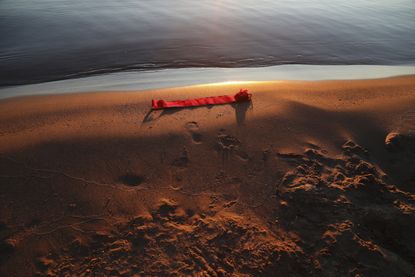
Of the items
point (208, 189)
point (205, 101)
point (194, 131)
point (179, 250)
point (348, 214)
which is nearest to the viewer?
point (179, 250)

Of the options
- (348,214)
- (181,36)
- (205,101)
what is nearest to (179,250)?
(348,214)

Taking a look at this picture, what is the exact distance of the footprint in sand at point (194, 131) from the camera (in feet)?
13.1

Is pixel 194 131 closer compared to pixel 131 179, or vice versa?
pixel 131 179

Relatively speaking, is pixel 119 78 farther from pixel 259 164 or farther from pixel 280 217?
pixel 280 217

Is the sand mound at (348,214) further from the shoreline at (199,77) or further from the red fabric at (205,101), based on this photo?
the shoreline at (199,77)

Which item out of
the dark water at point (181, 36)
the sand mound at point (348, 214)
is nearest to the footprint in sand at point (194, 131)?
the sand mound at point (348, 214)

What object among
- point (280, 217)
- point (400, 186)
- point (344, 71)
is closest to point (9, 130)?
point (280, 217)

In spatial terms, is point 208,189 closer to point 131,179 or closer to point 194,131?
point 131,179

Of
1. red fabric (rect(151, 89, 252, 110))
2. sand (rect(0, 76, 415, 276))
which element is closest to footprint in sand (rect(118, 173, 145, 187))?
sand (rect(0, 76, 415, 276))

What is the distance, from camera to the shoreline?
224 inches

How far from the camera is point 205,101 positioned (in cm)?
484

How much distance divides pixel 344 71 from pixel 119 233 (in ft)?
21.5

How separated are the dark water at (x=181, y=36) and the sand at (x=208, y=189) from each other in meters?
2.41

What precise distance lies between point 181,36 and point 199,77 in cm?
270
